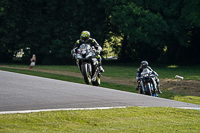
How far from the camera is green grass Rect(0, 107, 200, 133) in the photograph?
5.76m

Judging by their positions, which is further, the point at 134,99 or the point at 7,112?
the point at 134,99

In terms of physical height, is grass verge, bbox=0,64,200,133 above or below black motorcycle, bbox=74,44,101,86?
below

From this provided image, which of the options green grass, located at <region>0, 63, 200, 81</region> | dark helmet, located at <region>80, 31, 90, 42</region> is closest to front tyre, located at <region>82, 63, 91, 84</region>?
dark helmet, located at <region>80, 31, 90, 42</region>

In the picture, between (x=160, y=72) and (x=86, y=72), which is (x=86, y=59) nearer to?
(x=86, y=72)

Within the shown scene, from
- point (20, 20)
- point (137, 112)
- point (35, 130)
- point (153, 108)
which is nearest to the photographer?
point (35, 130)

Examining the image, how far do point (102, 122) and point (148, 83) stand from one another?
7.05 meters

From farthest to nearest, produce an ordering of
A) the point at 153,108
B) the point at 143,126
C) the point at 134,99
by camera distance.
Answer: the point at 134,99 < the point at 153,108 < the point at 143,126

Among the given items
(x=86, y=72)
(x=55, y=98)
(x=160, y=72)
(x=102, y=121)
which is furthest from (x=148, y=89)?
(x=160, y=72)

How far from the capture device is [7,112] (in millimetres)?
6586

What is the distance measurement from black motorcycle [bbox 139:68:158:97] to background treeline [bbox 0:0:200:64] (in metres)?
22.6

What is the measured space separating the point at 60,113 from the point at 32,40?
3639 centimetres

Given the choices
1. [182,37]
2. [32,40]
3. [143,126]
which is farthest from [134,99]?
[32,40]

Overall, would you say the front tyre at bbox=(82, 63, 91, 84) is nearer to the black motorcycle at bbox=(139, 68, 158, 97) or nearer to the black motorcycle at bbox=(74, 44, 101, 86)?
the black motorcycle at bbox=(74, 44, 101, 86)

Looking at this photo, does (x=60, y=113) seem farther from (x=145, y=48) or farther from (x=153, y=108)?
(x=145, y=48)
